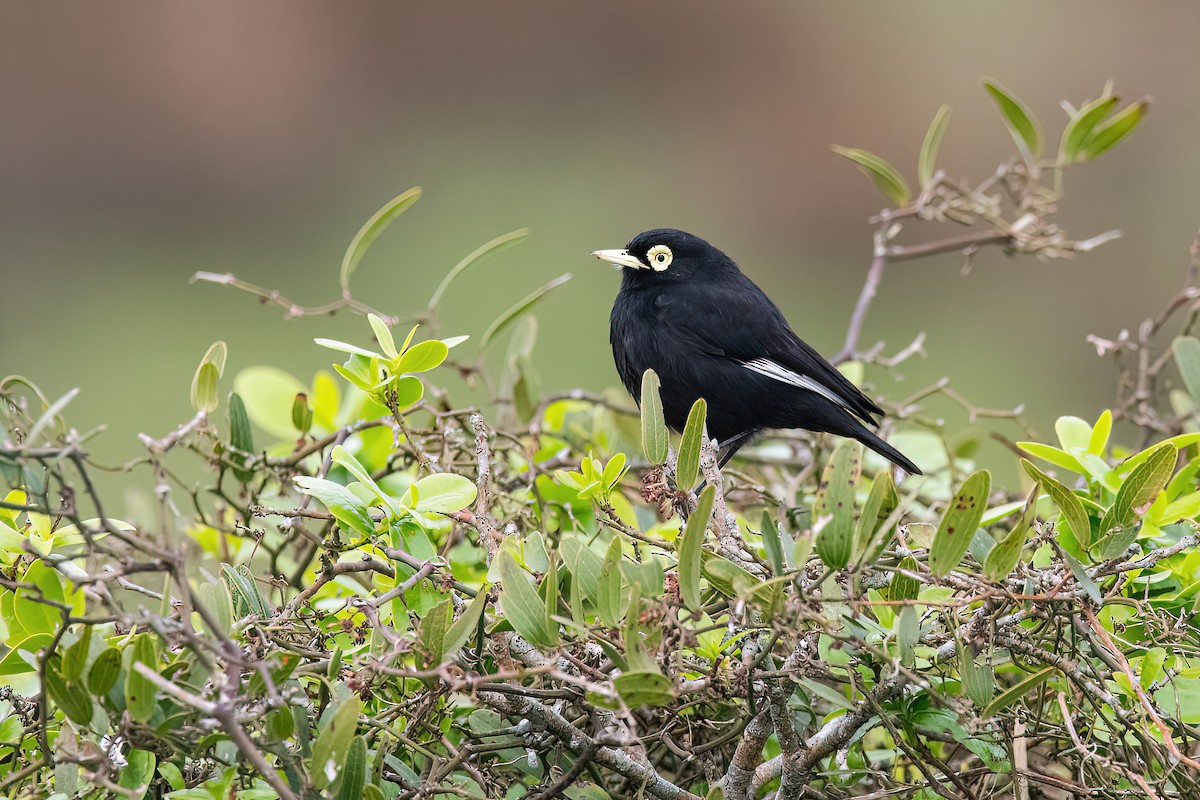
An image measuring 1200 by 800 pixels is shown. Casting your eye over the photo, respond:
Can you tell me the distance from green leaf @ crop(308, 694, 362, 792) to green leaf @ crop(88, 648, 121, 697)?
0.86ft

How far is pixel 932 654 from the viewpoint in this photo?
172 cm

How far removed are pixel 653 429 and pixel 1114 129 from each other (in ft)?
6.12

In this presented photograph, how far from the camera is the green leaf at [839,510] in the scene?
143cm

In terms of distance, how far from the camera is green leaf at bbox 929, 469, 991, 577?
1447 mm

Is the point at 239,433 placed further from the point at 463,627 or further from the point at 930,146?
the point at 930,146

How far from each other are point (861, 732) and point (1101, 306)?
8.28 meters

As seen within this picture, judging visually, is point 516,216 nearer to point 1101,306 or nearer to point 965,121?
point 965,121

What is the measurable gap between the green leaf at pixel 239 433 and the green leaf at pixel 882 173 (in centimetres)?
158

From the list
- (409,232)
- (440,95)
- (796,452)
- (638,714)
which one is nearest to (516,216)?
(409,232)

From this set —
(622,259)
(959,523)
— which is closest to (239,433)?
(959,523)

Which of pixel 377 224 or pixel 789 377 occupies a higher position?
pixel 377 224

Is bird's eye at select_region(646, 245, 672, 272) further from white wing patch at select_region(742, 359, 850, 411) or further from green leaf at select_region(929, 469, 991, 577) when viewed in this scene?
green leaf at select_region(929, 469, 991, 577)

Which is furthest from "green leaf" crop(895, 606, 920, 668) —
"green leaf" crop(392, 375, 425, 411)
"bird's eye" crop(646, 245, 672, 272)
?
"bird's eye" crop(646, 245, 672, 272)

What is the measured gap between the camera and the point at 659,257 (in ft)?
12.0
